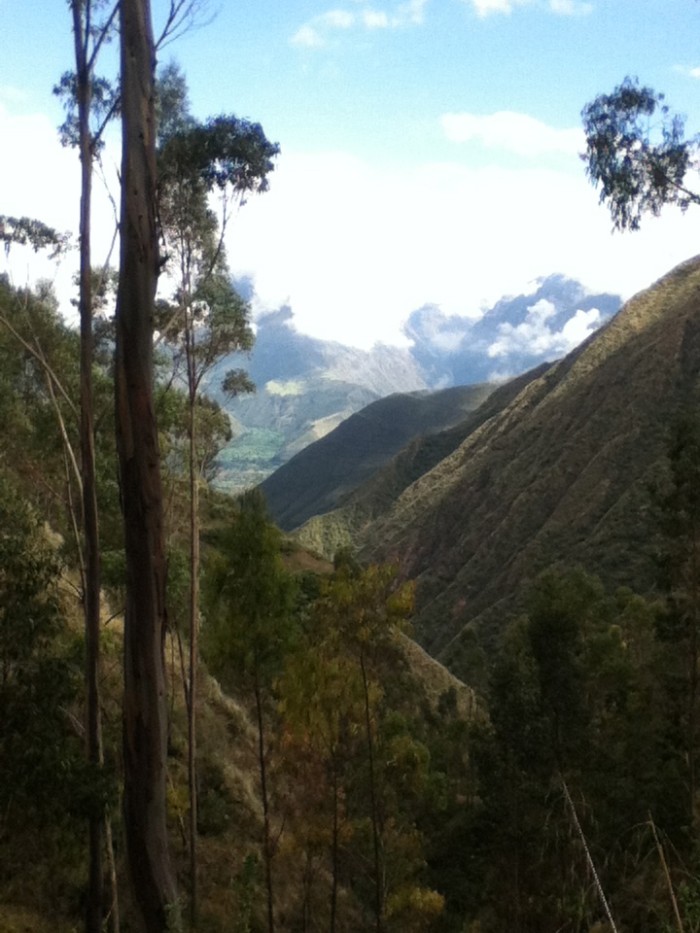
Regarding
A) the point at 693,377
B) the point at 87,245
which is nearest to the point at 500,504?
A: the point at 693,377

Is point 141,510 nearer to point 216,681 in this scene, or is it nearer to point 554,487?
point 216,681

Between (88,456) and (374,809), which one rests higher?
(88,456)

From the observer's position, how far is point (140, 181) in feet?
23.0

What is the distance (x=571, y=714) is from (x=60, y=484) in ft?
57.3

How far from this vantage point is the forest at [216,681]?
6.84m

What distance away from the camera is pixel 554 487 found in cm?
10575

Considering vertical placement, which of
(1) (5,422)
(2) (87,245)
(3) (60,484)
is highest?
(2) (87,245)

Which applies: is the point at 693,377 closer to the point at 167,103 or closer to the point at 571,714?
the point at 571,714

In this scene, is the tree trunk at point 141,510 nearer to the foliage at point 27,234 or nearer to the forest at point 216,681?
the forest at point 216,681

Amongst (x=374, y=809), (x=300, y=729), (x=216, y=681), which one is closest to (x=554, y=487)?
(x=216, y=681)

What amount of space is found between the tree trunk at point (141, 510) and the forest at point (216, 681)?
0.07ft

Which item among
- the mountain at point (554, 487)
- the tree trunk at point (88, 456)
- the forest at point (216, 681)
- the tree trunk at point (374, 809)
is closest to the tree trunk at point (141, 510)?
the forest at point (216, 681)

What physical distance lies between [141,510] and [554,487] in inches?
4097

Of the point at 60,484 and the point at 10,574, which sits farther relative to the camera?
the point at 60,484
